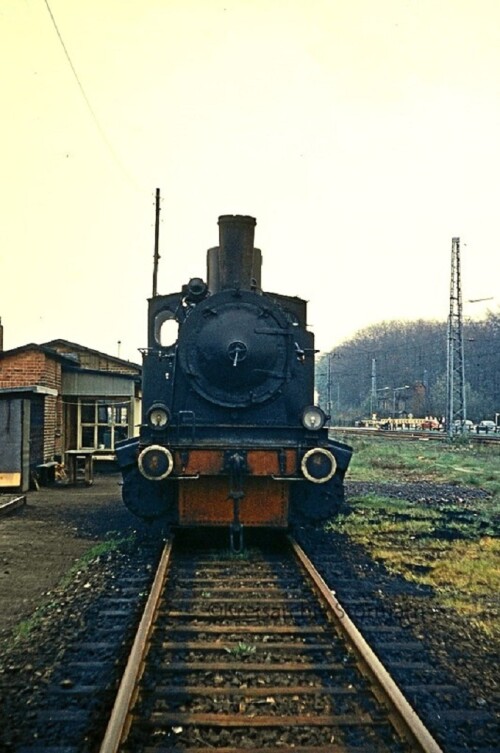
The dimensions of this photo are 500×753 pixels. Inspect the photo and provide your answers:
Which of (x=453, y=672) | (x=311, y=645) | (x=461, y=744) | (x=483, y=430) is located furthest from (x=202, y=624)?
(x=483, y=430)

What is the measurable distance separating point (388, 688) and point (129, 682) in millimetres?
1439

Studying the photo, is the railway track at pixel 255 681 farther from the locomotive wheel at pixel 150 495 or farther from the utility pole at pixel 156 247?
the utility pole at pixel 156 247

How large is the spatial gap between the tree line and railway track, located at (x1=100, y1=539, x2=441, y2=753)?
5469 cm

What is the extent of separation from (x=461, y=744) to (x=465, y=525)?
680 cm

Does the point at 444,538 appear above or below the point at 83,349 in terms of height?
below

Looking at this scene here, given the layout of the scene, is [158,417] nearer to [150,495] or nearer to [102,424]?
[150,495]

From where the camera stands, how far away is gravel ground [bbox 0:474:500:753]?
400 centimetres

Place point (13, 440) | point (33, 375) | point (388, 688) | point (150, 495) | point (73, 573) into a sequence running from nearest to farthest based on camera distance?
1. point (388, 688)
2. point (73, 573)
3. point (150, 495)
4. point (13, 440)
5. point (33, 375)

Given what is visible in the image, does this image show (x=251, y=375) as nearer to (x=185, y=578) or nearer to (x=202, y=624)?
(x=185, y=578)

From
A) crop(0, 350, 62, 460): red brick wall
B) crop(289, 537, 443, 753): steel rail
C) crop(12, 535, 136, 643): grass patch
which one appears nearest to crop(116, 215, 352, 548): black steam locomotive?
crop(12, 535, 136, 643): grass patch

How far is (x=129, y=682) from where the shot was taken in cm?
373

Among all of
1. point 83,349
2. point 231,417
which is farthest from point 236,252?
point 83,349

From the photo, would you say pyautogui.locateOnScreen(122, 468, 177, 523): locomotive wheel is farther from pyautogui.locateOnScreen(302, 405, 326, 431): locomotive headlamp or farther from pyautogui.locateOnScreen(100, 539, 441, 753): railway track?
pyautogui.locateOnScreen(100, 539, 441, 753): railway track

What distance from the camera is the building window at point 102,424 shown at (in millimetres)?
18312
